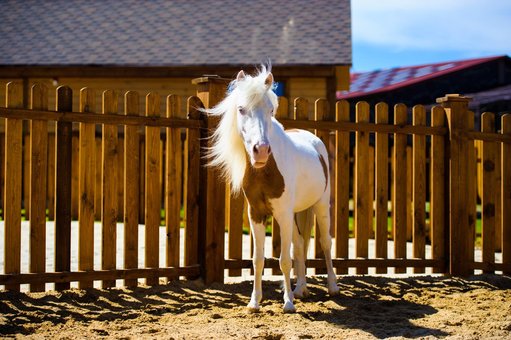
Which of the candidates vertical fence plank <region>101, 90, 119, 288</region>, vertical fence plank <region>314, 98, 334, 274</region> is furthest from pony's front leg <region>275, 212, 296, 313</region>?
vertical fence plank <region>101, 90, 119, 288</region>

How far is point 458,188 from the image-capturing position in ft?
22.5

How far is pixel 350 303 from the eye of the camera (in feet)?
17.8

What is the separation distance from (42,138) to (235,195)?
1.88 m

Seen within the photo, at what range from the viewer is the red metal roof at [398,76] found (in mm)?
20803

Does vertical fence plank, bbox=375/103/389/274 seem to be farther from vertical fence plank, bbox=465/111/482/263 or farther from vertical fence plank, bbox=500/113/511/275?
vertical fence plank, bbox=500/113/511/275

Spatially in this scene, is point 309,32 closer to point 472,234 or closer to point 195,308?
point 472,234

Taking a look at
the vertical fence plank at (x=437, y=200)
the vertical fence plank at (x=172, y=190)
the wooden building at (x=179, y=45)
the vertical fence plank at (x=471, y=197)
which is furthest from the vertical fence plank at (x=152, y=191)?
the wooden building at (x=179, y=45)

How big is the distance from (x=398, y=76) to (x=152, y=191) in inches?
788

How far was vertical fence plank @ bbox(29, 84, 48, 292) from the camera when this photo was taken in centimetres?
530

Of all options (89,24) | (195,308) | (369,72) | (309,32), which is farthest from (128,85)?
(369,72)

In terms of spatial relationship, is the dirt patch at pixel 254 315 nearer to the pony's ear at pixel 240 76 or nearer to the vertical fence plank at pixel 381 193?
the vertical fence plank at pixel 381 193

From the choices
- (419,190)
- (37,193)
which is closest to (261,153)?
(37,193)

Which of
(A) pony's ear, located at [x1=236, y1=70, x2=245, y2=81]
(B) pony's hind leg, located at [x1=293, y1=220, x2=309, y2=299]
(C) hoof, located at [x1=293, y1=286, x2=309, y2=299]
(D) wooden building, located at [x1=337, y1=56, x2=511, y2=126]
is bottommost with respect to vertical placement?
(C) hoof, located at [x1=293, y1=286, x2=309, y2=299]

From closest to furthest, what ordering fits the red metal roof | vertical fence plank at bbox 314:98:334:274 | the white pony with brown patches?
1. the white pony with brown patches
2. vertical fence plank at bbox 314:98:334:274
3. the red metal roof
